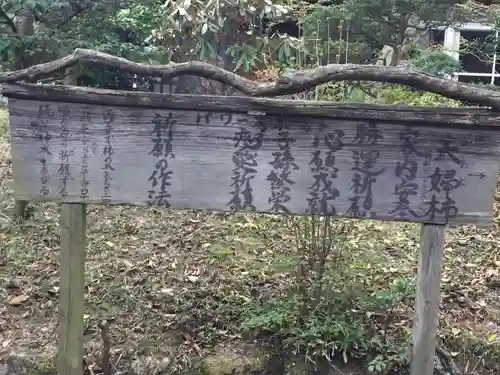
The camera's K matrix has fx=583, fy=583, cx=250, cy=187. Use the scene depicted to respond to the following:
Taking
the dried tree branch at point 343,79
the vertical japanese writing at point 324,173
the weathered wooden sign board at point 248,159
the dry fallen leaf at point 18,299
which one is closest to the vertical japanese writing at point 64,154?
the weathered wooden sign board at point 248,159

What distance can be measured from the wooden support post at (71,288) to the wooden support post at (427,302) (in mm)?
1921

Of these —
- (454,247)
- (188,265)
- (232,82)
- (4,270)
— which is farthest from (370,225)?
(4,270)

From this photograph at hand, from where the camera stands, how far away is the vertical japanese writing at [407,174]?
10.0ft

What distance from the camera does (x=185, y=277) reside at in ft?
15.7

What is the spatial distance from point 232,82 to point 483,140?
1342mm

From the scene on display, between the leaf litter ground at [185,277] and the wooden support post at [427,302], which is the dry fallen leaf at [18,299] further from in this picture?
the wooden support post at [427,302]

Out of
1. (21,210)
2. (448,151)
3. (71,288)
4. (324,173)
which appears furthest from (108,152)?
(21,210)

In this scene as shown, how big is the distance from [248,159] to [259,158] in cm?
6

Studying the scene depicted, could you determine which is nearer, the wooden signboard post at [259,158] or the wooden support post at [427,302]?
the wooden signboard post at [259,158]

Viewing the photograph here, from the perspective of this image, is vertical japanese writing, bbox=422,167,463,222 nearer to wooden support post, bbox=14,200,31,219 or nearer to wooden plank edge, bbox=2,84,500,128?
wooden plank edge, bbox=2,84,500,128

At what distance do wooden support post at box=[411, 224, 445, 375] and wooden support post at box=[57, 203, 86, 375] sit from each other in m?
1.92

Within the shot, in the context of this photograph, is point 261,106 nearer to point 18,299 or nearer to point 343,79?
point 343,79

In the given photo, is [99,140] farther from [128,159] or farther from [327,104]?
[327,104]

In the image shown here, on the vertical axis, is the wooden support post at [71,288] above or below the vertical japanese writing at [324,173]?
below
